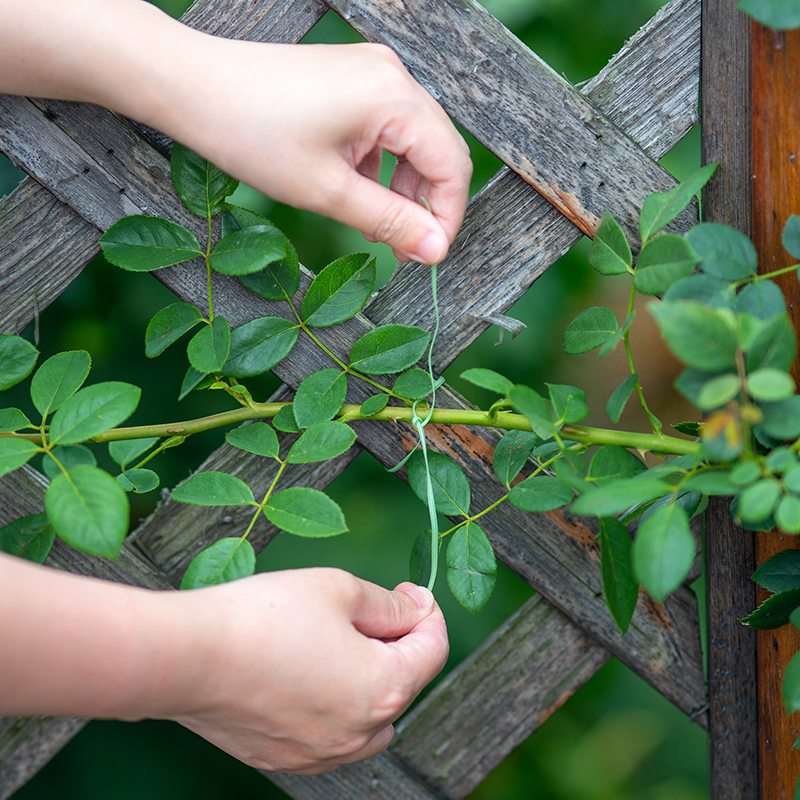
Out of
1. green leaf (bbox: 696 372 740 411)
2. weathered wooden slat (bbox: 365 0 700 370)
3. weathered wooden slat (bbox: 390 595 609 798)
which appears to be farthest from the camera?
weathered wooden slat (bbox: 390 595 609 798)

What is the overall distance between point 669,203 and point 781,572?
1.18 feet

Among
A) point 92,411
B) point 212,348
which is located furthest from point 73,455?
point 212,348

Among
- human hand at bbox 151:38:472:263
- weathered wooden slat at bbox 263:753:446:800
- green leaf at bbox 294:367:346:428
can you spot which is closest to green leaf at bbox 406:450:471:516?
green leaf at bbox 294:367:346:428

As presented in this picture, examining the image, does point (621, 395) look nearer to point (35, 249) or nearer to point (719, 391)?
point (719, 391)

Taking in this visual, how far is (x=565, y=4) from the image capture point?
45.9 inches

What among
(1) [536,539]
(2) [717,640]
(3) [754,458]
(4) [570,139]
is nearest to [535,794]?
(2) [717,640]

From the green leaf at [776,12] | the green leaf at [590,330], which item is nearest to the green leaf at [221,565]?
the green leaf at [590,330]

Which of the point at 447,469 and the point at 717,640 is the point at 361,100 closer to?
the point at 447,469

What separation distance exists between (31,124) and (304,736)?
→ 2.16 ft

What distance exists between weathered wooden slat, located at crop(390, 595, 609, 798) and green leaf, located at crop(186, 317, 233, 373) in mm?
514

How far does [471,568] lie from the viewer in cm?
61

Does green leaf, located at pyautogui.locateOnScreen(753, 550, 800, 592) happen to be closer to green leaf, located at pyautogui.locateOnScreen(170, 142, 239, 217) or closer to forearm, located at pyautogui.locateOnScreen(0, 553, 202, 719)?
forearm, located at pyautogui.locateOnScreen(0, 553, 202, 719)

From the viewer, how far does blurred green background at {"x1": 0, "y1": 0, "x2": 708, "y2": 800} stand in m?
1.14

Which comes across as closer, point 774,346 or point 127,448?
point 774,346
